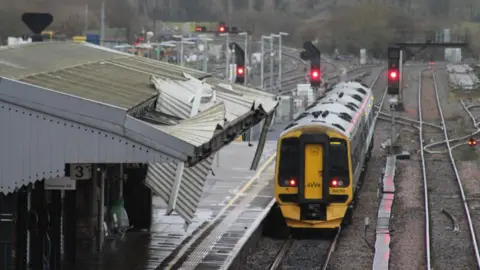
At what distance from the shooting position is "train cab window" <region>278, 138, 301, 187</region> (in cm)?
2050

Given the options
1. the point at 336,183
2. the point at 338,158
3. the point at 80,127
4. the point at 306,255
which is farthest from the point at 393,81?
the point at 80,127

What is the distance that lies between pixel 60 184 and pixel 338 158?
8128 millimetres

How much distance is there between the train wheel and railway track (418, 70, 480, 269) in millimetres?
2851

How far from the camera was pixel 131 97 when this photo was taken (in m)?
13.8

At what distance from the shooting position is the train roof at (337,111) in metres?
21.0

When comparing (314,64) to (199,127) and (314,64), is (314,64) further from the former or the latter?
(199,127)

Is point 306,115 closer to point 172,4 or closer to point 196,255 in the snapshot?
point 196,255

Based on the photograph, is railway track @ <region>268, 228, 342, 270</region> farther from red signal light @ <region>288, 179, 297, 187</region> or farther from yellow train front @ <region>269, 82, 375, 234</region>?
red signal light @ <region>288, 179, 297, 187</region>

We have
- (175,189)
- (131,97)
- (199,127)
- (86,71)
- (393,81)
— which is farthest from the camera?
(393,81)

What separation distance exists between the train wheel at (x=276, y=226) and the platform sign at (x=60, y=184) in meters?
8.12

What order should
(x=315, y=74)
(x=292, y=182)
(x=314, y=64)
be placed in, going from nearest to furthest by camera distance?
(x=292, y=182) < (x=315, y=74) < (x=314, y=64)

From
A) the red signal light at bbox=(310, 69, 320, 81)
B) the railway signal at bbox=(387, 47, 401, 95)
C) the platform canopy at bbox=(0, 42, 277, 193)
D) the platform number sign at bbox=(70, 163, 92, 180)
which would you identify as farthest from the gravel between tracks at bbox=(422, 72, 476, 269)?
the platform number sign at bbox=(70, 163, 92, 180)

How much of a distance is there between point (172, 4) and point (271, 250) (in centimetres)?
3800

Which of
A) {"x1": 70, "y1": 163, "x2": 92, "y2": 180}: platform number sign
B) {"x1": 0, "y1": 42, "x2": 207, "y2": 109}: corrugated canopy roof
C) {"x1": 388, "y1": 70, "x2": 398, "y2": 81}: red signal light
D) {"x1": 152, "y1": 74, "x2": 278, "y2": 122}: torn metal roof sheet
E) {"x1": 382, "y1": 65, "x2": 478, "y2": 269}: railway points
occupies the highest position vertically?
{"x1": 0, "y1": 42, "x2": 207, "y2": 109}: corrugated canopy roof
